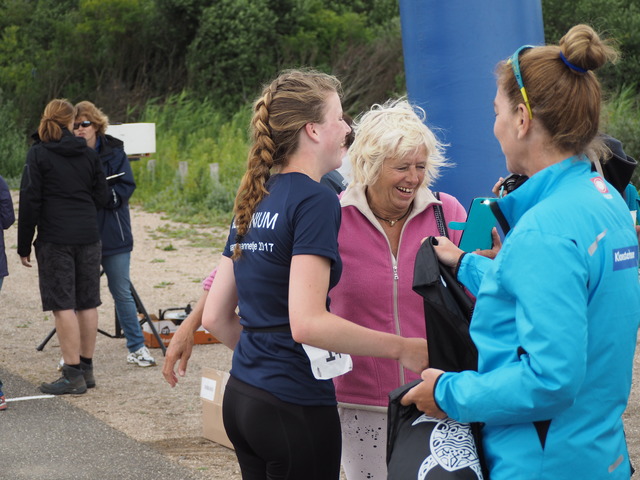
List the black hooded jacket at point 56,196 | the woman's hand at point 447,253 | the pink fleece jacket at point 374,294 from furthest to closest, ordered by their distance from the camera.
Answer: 1. the black hooded jacket at point 56,196
2. the pink fleece jacket at point 374,294
3. the woman's hand at point 447,253

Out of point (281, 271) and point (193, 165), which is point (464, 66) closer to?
point (281, 271)

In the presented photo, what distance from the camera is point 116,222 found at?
7.00m

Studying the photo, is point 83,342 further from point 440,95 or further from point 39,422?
point 440,95

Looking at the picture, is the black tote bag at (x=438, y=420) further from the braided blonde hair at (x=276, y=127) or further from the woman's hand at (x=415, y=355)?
the braided blonde hair at (x=276, y=127)

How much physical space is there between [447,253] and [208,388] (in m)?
3.08

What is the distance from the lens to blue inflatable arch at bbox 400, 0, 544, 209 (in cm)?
438

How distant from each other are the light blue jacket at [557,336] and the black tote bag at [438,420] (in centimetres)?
7

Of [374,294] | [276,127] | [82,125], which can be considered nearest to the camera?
[276,127]

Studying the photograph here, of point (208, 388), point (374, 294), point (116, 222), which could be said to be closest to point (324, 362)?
point (374, 294)

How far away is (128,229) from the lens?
711cm

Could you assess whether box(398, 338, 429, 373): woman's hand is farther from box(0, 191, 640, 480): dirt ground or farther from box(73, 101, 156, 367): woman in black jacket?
box(73, 101, 156, 367): woman in black jacket

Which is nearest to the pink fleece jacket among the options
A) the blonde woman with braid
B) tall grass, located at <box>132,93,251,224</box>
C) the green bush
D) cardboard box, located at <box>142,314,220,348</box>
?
the blonde woman with braid

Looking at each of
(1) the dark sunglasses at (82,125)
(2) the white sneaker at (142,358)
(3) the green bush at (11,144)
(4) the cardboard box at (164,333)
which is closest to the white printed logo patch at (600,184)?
(1) the dark sunglasses at (82,125)

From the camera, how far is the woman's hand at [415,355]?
2.45m
